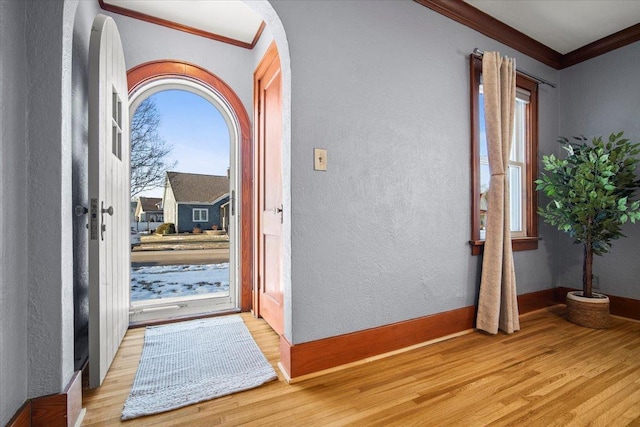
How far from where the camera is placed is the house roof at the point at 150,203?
10.1ft

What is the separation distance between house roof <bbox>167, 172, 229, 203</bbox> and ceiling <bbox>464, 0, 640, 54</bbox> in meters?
2.91

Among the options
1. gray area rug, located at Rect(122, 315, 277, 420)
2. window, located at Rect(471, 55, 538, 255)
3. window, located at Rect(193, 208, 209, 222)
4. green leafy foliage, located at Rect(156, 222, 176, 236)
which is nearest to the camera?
gray area rug, located at Rect(122, 315, 277, 420)

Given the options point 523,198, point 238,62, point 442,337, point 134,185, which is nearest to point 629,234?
point 523,198

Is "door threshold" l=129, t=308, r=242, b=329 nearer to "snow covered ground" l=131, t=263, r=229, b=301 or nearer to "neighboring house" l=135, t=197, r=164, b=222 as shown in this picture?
"snow covered ground" l=131, t=263, r=229, b=301

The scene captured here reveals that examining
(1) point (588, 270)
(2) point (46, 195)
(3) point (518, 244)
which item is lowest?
(1) point (588, 270)

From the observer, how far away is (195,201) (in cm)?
364

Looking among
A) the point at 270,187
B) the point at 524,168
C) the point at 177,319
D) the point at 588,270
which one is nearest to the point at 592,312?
the point at 588,270

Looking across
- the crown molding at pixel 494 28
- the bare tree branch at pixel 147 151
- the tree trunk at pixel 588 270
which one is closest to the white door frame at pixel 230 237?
the bare tree branch at pixel 147 151

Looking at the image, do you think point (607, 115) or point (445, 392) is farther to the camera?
point (607, 115)

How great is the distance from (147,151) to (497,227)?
342cm

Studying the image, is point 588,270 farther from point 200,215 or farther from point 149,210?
point 149,210

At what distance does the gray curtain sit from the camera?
2.23 m

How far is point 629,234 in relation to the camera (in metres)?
2.66

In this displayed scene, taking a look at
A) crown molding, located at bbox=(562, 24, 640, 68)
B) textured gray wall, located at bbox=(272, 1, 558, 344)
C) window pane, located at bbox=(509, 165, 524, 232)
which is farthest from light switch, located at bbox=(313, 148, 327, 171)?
crown molding, located at bbox=(562, 24, 640, 68)
